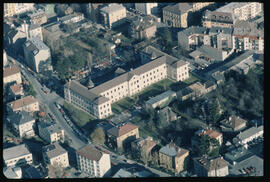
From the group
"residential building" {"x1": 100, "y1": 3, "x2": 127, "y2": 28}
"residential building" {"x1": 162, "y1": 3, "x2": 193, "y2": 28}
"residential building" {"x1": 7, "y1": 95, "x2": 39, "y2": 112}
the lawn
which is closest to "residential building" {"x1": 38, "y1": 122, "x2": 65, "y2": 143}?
the lawn

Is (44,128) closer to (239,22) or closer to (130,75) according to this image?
(130,75)

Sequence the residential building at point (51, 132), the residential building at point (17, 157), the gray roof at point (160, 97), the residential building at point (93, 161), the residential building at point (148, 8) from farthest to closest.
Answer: the residential building at point (148, 8), the gray roof at point (160, 97), the residential building at point (51, 132), the residential building at point (17, 157), the residential building at point (93, 161)

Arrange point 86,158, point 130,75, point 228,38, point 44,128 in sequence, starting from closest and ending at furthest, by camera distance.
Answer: point 86,158, point 44,128, point 130,75, point 228,38

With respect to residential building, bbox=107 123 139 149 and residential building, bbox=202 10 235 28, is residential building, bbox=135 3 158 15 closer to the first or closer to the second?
residential building, bbox=202 10 235 28

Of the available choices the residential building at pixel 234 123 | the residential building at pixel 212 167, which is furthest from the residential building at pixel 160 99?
the residential building at pixel 212 167

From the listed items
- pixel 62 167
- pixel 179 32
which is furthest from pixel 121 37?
pixel 62 167

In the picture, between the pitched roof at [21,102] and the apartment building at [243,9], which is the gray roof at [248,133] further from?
the apartment building at [243,9]

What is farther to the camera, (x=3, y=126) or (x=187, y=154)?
(x=3, y=126)
